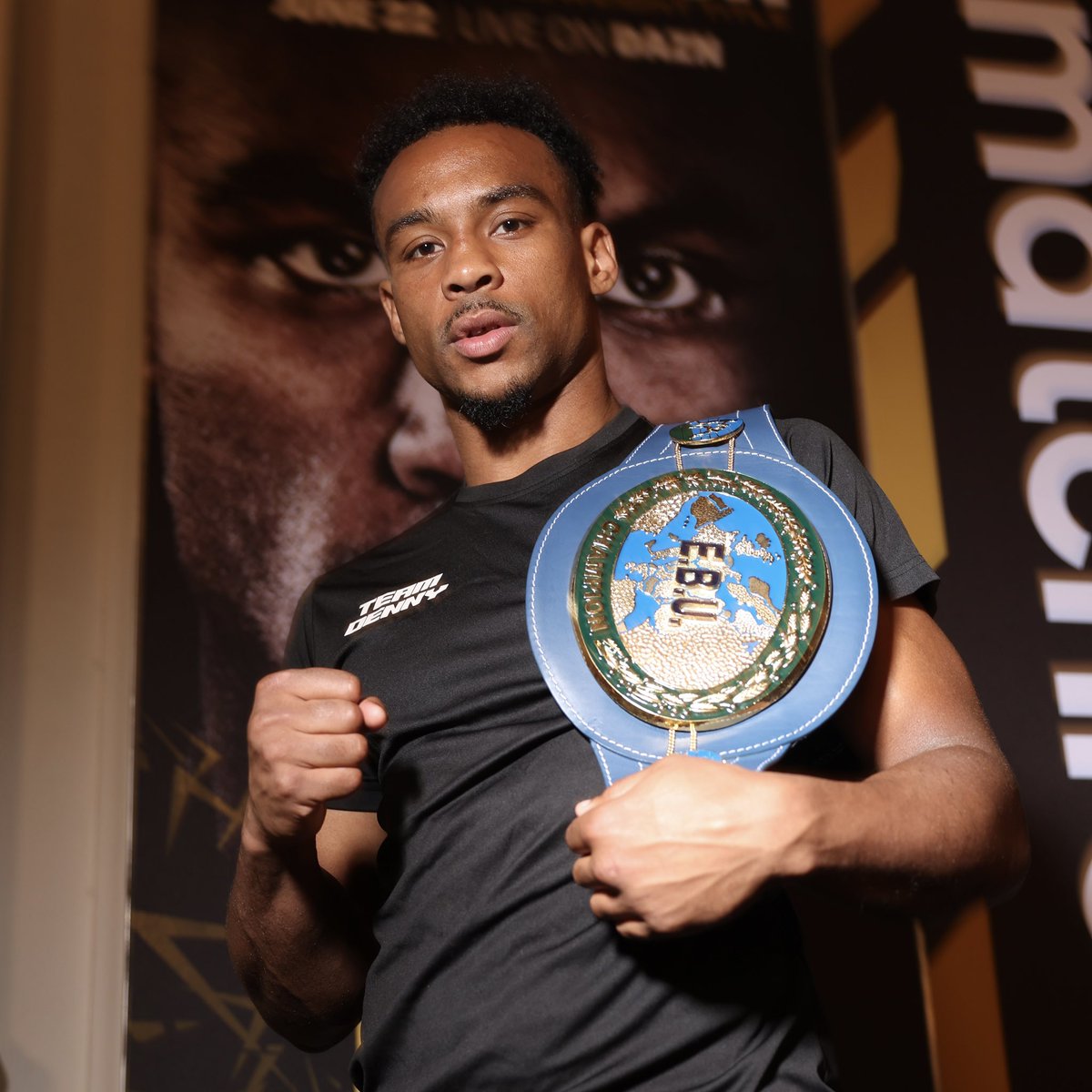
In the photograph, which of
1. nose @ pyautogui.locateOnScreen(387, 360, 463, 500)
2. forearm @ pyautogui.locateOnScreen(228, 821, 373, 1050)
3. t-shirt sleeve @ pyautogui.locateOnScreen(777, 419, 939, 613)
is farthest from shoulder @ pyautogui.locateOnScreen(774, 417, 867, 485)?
nose @ pyautogui.locateOnScreen(387, 360, 463, 500)

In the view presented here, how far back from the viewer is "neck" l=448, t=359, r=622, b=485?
1.24 meters

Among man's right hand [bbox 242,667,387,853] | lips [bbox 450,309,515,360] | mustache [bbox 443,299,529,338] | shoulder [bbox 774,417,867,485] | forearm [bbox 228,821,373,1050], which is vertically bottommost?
forearm [bbox 228,821,373,1050]

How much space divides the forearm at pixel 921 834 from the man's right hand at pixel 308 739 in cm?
33

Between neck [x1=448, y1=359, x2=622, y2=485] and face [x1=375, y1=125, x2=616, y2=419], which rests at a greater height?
face [x1=375, y1=125, x2=616, y2=419]

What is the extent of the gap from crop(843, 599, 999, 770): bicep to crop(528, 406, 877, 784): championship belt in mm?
75

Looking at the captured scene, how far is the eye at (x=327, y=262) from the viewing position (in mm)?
1889

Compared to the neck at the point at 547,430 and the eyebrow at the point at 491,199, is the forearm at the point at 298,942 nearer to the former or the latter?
the neck at the point at 547,430

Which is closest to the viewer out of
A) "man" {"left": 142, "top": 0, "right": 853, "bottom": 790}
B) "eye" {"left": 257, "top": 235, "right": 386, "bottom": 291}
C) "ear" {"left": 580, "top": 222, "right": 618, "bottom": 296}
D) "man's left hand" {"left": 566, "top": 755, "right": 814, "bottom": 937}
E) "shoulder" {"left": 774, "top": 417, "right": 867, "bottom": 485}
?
"man's left hand" {"left": 566, "top": 755, "right": 814, "bottom": 937}

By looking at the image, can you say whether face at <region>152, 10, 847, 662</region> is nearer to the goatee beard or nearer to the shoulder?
the goatee beard

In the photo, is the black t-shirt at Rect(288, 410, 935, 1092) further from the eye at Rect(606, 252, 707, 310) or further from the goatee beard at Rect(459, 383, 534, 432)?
the eye at Rect(606, 252, 707, 310)

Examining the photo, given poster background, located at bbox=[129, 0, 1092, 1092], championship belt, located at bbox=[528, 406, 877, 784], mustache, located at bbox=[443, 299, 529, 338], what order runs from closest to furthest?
championship belt, located at bbox=[528, 406, 877, 784] < mustache, located at bbox=[443, 299, 529, 338] < poster background, located at bbox=[129, 0, 1092, 1092]

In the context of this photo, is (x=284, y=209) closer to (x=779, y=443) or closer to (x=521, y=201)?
(x=521, y=201)

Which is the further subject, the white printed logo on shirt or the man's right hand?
the white printed logo on shirt

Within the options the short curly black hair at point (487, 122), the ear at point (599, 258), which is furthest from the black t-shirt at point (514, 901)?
the short curly black hair at point (487, 122)
